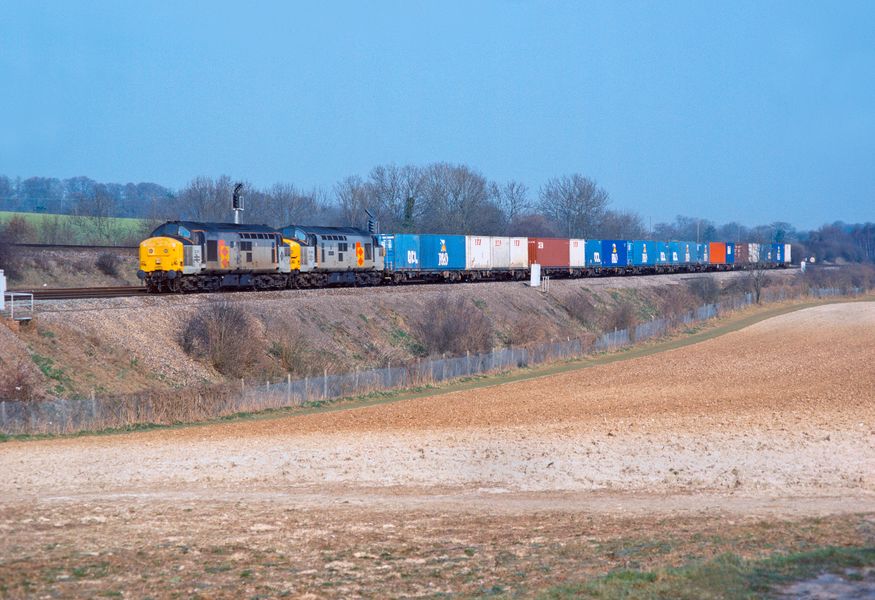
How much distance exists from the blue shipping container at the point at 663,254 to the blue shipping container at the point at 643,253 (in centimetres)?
104

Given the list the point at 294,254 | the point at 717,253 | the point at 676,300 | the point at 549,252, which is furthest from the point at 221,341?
the point at 717,253

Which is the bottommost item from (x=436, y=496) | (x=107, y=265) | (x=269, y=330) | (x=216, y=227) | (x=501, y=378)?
(x=501, y=378)

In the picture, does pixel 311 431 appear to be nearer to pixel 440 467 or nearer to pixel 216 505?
pixel 440 467

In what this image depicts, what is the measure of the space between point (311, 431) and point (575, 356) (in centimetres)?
2832

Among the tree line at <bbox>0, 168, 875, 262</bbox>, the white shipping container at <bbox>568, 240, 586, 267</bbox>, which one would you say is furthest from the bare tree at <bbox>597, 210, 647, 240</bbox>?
the white shipping container at <bbox>568, 240, 586, 267</bbox>

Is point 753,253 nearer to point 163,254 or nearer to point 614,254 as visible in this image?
point 614,254

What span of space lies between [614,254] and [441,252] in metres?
29.0

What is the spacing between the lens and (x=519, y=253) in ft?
239

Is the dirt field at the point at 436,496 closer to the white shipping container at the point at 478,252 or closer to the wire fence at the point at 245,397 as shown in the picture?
the wire fence at the point at 245,397

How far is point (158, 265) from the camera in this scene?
136 feet

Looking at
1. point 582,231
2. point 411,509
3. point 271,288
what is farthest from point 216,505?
point 582,231

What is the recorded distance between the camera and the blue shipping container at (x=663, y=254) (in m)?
96.8

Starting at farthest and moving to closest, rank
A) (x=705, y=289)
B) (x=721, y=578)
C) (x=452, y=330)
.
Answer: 1. (x=705, y=289)
2. (x=452, y=330)
3. (x=721, y=578)

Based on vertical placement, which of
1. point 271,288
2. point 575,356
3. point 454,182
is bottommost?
point 575,356
